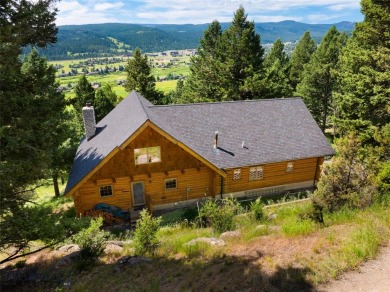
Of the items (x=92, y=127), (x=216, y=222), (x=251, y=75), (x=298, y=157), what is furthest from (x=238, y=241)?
(x=251, y=75)

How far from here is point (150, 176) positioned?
20.8 m

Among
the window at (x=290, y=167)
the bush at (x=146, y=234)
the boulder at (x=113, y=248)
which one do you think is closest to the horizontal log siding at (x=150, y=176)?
the window at (x=290, y=167)

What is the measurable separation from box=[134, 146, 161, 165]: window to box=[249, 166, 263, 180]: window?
23.9ft

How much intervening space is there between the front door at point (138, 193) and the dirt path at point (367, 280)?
615 inches

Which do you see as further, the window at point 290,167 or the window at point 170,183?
the window at point 290,167

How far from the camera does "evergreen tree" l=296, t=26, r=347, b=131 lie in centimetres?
4109

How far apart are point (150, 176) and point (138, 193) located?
1.60 m

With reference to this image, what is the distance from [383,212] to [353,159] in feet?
8.14

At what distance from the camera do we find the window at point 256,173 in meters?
22.8

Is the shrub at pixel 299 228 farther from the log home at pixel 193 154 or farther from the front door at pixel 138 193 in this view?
the front door at pixel 138 193

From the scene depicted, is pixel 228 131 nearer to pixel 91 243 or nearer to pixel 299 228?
pixel 299 228

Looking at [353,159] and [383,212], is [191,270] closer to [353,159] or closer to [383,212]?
[383,212]

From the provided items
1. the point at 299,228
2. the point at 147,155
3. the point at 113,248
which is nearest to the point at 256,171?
the point at 147,155

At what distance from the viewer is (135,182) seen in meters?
20.9
